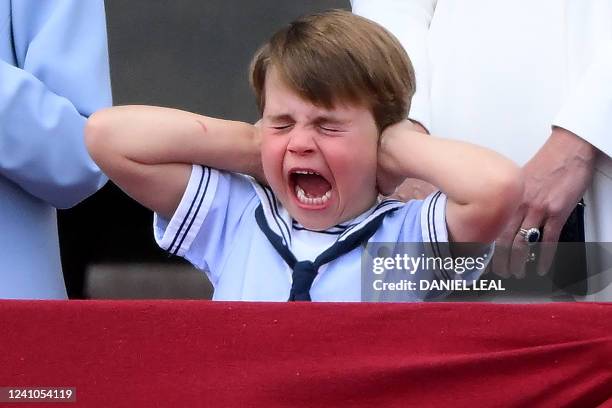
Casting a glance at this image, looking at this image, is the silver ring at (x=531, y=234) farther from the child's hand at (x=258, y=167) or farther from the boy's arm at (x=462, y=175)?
the child's hand at (x=258, y=167)

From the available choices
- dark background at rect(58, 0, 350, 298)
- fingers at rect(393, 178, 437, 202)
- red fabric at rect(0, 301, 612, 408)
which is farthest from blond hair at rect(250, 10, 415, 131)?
dark background at rect(58, 0, 350, 298)

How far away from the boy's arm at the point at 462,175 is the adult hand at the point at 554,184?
4.2 inches

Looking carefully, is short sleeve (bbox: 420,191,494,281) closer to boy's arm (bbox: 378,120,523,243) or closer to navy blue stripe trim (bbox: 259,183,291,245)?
boy's arm (bbox: 378,120,523,243)

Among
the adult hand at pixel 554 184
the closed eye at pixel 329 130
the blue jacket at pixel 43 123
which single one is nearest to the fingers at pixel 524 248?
the adult hand at pixel 554 184

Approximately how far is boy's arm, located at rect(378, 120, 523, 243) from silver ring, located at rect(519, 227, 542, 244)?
0.09m

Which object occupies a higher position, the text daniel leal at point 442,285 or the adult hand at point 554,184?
the adult hand at point 554,184

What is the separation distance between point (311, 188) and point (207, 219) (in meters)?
0.13

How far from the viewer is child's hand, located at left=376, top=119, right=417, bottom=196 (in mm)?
1146

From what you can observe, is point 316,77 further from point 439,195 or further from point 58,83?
point 58,83

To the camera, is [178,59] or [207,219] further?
[178,59]

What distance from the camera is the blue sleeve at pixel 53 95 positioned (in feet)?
3.77

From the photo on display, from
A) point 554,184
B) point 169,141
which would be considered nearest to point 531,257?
point 554,184

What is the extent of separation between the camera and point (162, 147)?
46.2 inches

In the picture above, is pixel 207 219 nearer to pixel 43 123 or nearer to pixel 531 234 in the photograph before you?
pixel 43 123
